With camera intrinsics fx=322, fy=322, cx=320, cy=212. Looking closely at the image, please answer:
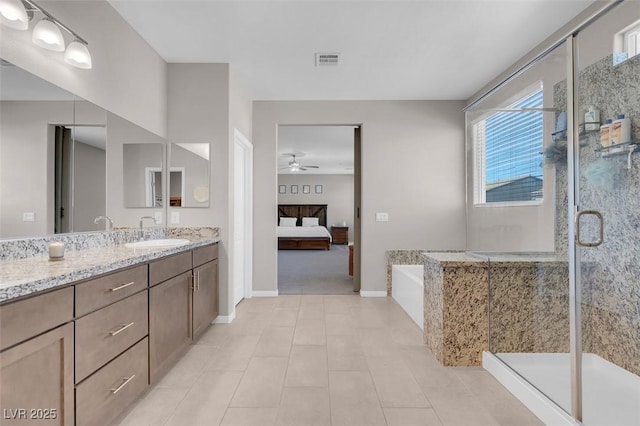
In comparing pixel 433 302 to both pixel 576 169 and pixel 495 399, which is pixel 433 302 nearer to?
pixel 495 399

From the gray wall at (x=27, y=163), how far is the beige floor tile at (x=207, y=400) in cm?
128

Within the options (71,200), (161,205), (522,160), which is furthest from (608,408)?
(161,205)

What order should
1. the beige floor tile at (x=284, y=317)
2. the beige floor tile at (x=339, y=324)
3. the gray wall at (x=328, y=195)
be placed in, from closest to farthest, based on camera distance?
the beige floor tile at (x=339, y=324)
the beige floor tile at (x=284, y=317)
the gray wall at (x=328, y=195)

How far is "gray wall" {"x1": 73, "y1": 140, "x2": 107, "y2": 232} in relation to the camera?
2.10 metres

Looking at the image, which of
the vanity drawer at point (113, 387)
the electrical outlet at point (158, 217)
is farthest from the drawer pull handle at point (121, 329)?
the electrical outlet at point (158, 217)

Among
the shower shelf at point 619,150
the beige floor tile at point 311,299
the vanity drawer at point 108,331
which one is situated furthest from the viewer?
the beige floor tile at point 311,299

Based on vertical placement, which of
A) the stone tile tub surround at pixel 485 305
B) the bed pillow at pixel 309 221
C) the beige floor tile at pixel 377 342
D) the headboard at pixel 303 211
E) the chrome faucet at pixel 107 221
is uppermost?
the headboard at pixel 303 211

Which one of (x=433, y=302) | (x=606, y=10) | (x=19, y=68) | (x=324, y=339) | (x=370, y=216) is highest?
(x=606, y=10)

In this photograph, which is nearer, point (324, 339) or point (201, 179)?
point (324, 339)

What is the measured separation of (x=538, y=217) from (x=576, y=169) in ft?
2.12

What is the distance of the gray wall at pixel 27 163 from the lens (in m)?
1.62

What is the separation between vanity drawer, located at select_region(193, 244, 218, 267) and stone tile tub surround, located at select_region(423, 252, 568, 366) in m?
1.92

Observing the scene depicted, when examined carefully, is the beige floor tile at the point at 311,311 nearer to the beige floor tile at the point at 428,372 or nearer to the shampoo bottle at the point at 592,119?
the beige floor tile at the point at 428,372

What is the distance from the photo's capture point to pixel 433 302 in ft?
8.13
